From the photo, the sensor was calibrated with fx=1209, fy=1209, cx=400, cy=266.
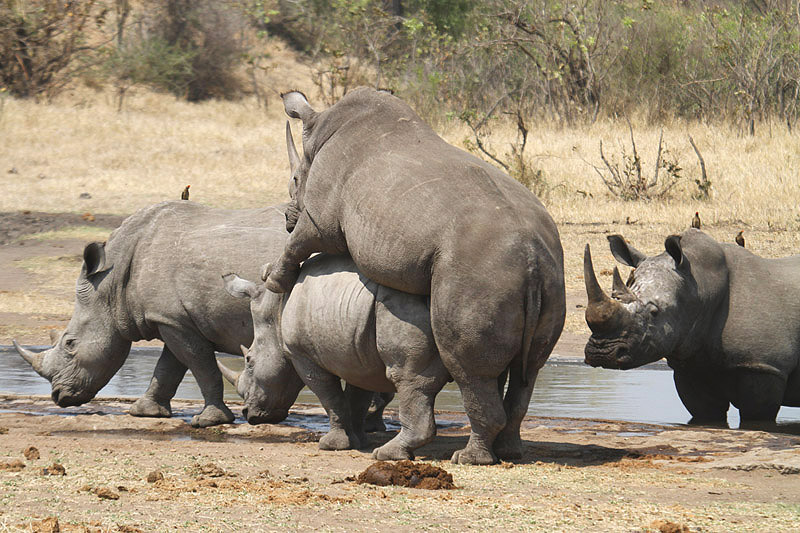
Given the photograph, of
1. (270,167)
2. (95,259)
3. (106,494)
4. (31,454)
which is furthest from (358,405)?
(270,167)

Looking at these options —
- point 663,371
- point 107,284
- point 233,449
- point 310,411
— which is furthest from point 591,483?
point 663,371

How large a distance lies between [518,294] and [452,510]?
140cm

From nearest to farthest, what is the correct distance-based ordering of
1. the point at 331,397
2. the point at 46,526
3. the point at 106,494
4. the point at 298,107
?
1. the point at 46,526
2. the point at 106,494
3. the point at 331,397
4. the point at 298,107

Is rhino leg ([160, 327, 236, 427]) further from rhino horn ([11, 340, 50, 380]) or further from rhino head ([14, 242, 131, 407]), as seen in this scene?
rhino horn ([11, 340, 50, 380])

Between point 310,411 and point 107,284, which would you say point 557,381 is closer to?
point 310,411

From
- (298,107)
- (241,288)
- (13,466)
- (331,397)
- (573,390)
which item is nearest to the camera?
(13,466)

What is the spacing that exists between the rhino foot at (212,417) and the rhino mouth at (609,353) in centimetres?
240

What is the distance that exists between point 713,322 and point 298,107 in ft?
10.2

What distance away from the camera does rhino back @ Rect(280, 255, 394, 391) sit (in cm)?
655

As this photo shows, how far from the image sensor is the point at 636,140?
68.8 ft

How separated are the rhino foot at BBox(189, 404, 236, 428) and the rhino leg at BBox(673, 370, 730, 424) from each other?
3.14m

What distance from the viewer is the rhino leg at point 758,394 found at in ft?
26.1

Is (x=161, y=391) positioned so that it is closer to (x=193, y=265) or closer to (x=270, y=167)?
(x=193, y=265)

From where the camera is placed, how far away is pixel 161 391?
27.3ft
